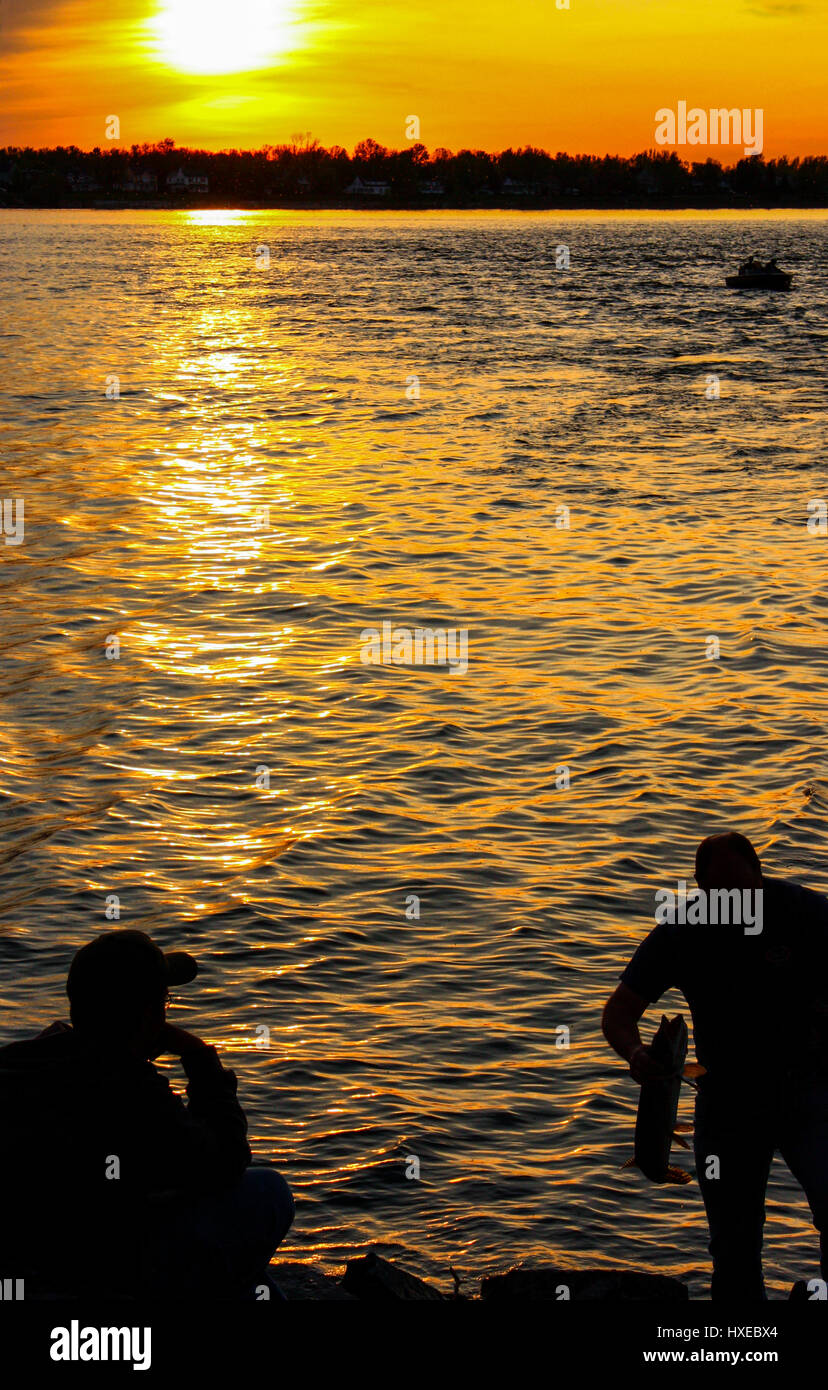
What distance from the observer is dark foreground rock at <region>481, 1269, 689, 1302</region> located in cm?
559

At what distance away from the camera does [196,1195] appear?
488cm

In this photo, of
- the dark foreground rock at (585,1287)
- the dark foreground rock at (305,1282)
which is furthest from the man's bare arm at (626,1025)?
the dark foreground rock at (305,1282)

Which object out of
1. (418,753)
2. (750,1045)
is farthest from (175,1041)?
(418,753)

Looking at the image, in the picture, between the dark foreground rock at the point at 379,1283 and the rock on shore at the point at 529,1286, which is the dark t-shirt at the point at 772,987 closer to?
the rock on shore at the point at 529,1286

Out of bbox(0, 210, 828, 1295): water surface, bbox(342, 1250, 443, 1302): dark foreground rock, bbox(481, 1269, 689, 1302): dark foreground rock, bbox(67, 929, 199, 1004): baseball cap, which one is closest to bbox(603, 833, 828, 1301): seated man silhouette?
bbox(0, 210, 828, 1295): water surface

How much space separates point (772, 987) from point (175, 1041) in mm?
2045

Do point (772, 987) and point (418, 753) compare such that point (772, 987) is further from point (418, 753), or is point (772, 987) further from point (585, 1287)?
point (418, 753)

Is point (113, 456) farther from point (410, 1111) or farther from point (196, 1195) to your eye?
point (196, 1195)


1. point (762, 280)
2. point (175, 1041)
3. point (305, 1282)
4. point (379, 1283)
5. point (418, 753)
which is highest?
point (762, 280)

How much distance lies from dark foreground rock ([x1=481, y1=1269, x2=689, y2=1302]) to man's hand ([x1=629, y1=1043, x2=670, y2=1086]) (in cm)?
76

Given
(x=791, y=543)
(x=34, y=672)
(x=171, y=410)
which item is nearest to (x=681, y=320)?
(x=171, y=410)

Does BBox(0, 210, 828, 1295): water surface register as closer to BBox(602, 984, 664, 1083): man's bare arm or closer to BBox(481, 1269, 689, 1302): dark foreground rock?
BBox(602, 984, 664, 1083): man's bare arm

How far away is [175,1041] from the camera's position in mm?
4801

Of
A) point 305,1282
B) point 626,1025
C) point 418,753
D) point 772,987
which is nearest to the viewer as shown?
point 772,987
